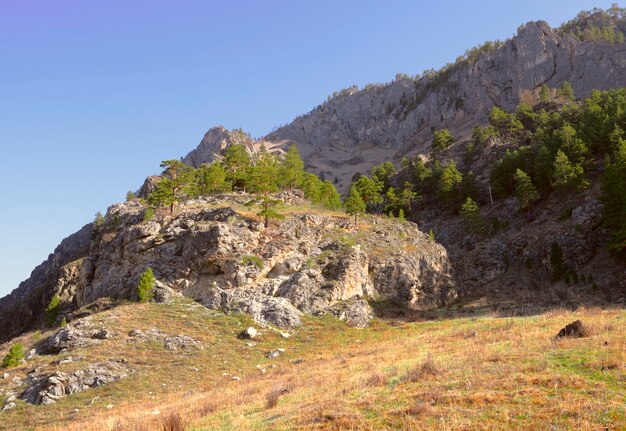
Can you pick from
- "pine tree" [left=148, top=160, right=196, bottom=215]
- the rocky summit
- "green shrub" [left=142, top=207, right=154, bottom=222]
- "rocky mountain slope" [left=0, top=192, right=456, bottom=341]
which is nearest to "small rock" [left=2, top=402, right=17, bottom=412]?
the rocky summit

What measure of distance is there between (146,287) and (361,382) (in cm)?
2760

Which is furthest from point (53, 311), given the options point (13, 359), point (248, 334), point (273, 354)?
point (273, 354)

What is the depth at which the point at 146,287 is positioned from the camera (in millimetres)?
36688

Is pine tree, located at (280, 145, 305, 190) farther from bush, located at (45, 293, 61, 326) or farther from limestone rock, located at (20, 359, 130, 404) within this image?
limestone rock, located at (20, 359, 130, 404)

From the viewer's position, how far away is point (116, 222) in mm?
58438

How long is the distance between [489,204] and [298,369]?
202 feet

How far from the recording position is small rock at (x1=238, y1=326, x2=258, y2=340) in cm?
3156

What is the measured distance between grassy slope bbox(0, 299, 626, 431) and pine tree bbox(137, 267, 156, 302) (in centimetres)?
294

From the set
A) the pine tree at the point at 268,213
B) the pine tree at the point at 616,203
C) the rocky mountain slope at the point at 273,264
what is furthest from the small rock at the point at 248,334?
the pine tree at the point at 616,203

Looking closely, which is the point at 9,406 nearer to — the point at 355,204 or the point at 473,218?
the point at 355,204

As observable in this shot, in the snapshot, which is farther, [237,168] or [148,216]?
[237,168]

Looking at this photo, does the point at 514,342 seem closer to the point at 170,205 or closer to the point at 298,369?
the point at 298,369

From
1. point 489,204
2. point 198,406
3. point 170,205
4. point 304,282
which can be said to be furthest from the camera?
point 489,204

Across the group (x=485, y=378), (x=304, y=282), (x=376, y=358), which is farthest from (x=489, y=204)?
(x=485, y=378)
